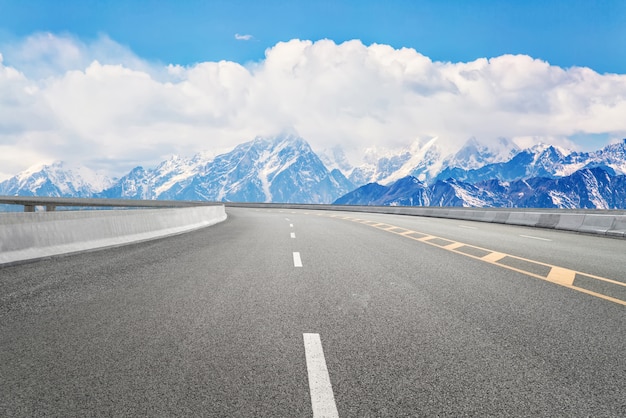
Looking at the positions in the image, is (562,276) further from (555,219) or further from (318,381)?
(555,219)

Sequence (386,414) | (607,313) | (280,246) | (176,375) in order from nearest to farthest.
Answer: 1. (386,414)
2. (176,375)
3. (607,313)
4. (280,246)

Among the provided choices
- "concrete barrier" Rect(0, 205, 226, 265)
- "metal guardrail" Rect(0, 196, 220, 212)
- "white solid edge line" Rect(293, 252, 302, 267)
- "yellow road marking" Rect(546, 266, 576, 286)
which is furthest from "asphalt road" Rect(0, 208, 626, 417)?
"metal guardrail" Rect(0, 196, 220, 212)

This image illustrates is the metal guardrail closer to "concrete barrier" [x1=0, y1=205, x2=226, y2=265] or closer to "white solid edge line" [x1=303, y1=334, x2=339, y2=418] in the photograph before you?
"concrete barrier" [x1=0, y1=205, x2=226, y2=265]

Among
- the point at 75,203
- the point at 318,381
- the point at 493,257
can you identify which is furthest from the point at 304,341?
the point at 75,203

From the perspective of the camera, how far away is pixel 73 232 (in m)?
10.9

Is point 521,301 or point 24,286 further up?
point 24,286

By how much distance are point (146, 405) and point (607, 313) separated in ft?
16.3

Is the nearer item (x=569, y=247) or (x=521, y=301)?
(x=521, y=301)

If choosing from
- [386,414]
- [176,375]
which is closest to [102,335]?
[176,375]

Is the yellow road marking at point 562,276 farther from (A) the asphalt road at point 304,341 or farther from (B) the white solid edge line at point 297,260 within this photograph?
(B) the white solid edge line at point 297,260

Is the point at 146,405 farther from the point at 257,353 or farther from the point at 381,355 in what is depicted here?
the point at 381,355

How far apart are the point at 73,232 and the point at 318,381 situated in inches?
369

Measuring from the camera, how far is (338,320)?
495cm

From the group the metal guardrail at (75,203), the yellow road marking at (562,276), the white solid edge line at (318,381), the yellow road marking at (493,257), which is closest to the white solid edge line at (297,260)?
the yellow road marking at (493,257)
